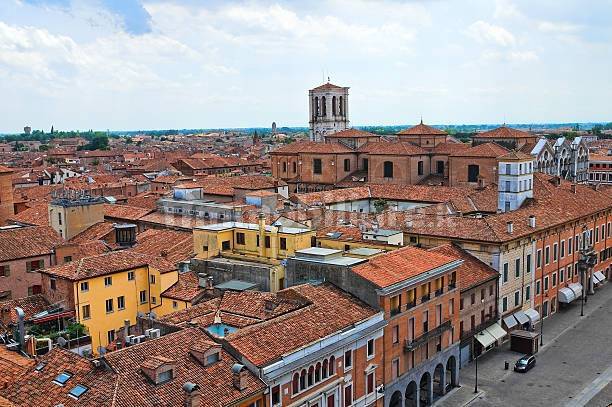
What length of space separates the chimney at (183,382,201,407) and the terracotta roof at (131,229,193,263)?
19.9 meters

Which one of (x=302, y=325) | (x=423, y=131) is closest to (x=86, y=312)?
(x=302, y=325)

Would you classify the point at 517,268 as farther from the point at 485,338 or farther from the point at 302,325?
the point at 302,325

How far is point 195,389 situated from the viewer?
2173 centimetres

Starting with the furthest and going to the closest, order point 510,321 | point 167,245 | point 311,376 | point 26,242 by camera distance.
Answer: point 167,245 < point 510,321 < point 26,242 < point 311,376

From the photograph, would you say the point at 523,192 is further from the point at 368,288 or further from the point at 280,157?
the point at 280,157

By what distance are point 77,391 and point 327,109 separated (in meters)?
80.1

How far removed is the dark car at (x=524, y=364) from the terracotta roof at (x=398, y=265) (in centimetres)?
832

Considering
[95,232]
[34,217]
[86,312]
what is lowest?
[86,312]

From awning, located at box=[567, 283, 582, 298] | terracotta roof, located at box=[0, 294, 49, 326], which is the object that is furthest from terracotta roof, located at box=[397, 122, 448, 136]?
terracotta roof, located at box=[0, 294, 49, 326]

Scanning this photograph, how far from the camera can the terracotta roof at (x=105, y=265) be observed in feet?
115

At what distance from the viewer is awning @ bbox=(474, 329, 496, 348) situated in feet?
133

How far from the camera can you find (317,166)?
7788cm

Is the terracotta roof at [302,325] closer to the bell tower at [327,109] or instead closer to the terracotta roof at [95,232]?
the terracotta roof at [95,232]

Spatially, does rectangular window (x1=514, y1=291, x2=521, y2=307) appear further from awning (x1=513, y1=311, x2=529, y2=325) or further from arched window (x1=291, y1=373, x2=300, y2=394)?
arched window (x1=291, y1=373, x2=300, y2=394)
